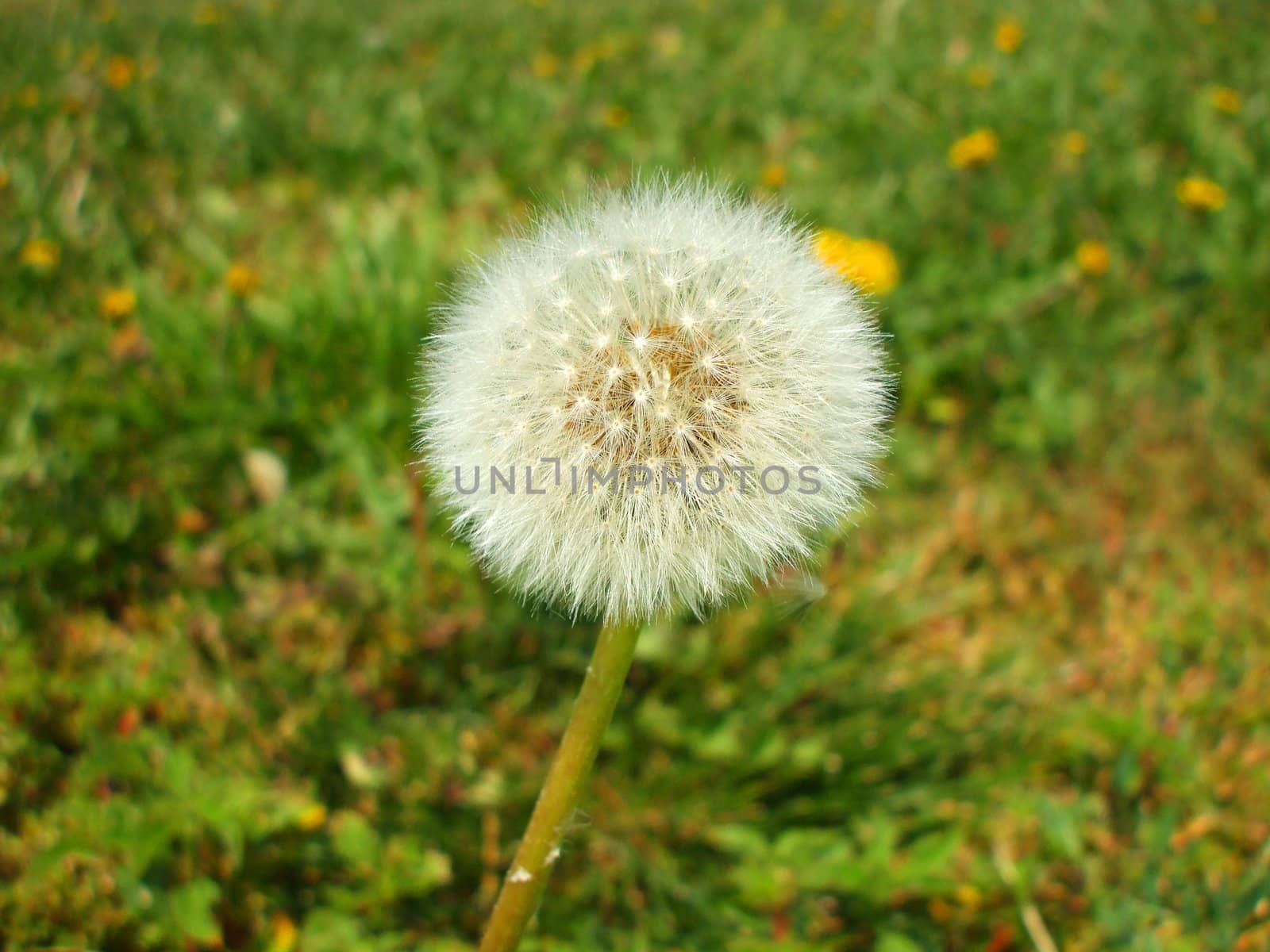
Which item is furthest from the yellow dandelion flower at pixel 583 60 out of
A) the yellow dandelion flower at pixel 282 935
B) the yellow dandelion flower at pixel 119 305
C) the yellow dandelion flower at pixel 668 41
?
the yellow dandelion flower at pixel 282 935

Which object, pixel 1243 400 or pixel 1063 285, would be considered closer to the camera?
pixel 1243 400

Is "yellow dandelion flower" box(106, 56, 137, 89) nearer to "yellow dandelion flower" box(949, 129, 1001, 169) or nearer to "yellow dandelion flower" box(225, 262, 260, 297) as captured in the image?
"yellow dandelion flower" box(225, 262, 260, 297)

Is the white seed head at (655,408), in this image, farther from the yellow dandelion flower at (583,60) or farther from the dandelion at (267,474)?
the yellow dandelion flower at (583,60)

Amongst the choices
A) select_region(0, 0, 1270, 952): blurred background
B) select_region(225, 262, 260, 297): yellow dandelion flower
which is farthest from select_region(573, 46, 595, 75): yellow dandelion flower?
select_region(225, 262, 260, 297): yellow dandelion flower

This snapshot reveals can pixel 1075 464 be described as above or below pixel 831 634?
above

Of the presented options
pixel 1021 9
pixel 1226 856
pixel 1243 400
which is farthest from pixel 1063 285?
pixel 1021 9

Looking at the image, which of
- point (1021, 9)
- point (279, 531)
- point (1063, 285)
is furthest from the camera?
point (1021, 9)

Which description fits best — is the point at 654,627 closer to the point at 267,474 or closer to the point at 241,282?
the point at 267,474

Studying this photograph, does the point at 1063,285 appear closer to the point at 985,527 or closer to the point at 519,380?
the point at 985,527
